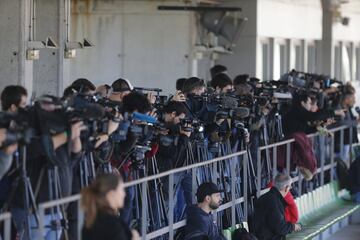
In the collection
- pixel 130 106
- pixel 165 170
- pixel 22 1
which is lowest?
pixel 165 170

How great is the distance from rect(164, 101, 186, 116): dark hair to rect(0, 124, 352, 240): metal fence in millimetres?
522

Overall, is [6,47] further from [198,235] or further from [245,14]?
[245,14]

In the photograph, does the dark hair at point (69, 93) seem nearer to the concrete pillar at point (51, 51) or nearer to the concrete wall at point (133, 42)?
the concrete pillar at point (51, 51)

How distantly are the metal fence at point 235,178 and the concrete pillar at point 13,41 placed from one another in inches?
126

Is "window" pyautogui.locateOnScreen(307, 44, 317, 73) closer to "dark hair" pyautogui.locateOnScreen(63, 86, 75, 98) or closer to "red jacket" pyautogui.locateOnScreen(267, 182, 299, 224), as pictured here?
"red jacket" pyautogui.locateOnScreen(267, 182, 299, 224)

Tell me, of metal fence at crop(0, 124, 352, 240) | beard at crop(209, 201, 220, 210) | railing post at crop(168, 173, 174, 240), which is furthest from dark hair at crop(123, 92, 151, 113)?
beard at crop(209, 201, 220, 210)

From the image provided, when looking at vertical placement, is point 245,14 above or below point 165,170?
above

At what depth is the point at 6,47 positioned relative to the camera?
1262cm

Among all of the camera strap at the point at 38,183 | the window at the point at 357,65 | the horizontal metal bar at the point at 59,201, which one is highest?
the window at the point at 357,65

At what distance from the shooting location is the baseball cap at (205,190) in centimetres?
927

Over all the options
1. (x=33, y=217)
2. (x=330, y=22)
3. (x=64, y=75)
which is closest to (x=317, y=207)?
(x=64, y=75)

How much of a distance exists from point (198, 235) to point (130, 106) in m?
1.60

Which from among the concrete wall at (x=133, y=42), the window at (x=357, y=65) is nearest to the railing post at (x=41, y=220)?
the concrete wall at (x=133, y=42)

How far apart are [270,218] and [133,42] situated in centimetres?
828
